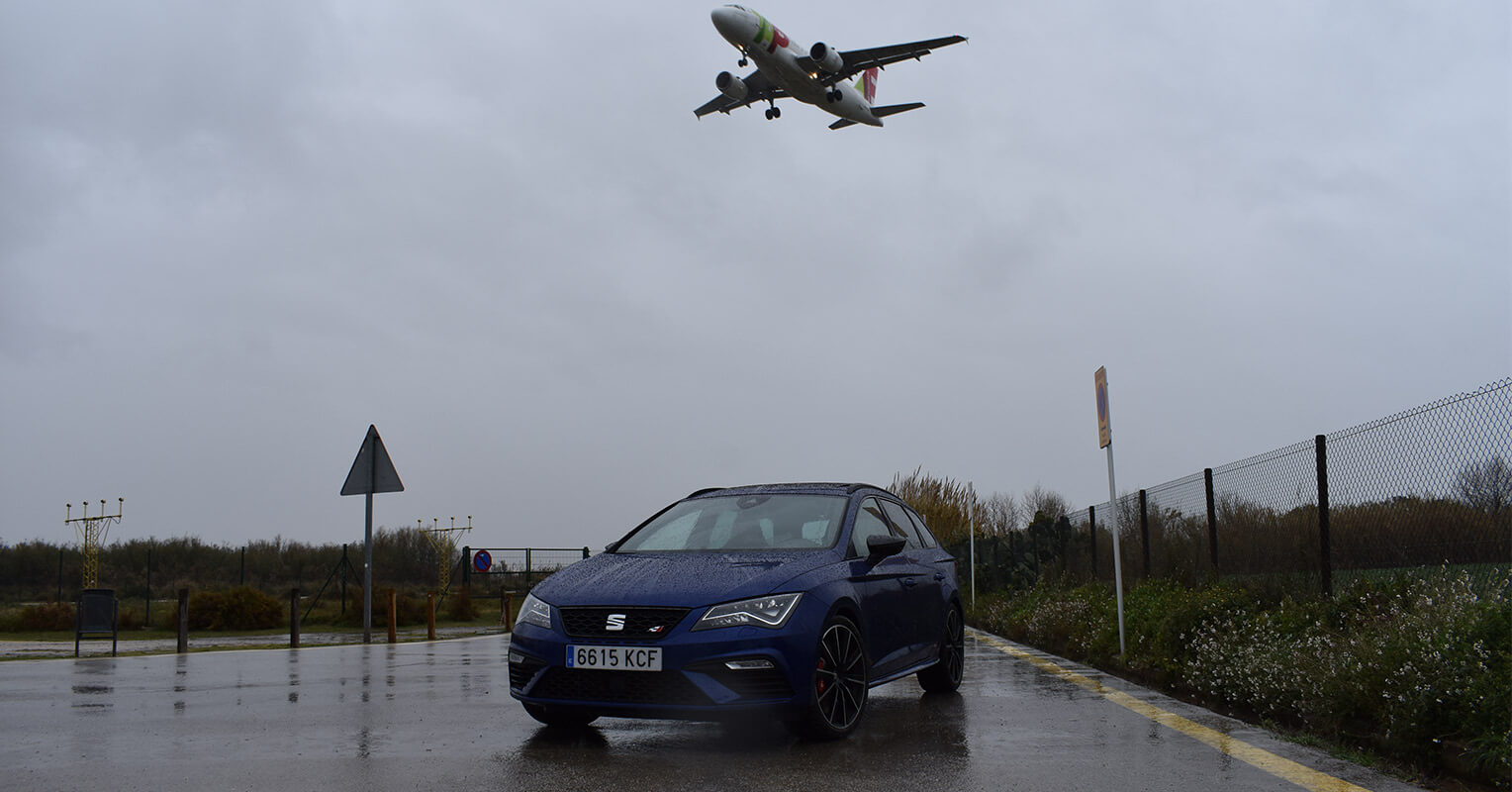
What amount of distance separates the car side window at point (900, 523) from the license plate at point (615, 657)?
2.87 metres

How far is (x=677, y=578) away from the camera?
6125 mm

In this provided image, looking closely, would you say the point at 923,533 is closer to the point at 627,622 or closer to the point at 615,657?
the point at 627,622

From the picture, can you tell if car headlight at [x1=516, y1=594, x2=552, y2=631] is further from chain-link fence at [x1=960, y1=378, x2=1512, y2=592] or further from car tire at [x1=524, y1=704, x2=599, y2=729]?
chain-link fence at [x1=960, y1=378, x2=1512, y2=592]

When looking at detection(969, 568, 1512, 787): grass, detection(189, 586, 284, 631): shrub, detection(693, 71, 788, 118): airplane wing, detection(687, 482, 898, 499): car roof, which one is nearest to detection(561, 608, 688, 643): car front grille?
detection(687, 482, 898, 499): car roof

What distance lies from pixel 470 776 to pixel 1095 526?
14346mm

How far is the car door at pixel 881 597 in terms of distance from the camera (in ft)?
22.1

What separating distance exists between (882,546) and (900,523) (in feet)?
5.75

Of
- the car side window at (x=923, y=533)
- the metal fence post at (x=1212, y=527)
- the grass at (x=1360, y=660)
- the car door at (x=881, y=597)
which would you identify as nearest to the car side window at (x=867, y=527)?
the car door at (x=881, y=597)

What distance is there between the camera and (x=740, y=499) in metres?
7.61

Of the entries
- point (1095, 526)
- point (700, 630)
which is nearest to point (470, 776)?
point (700, 630)

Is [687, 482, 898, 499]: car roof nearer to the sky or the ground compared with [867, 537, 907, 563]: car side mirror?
nearer to the sky

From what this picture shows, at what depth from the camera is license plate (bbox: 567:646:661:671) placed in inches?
223

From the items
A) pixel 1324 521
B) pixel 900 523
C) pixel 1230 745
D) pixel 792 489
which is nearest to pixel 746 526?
pixel 792 489

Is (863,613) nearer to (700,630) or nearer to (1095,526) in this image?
(700,630)
